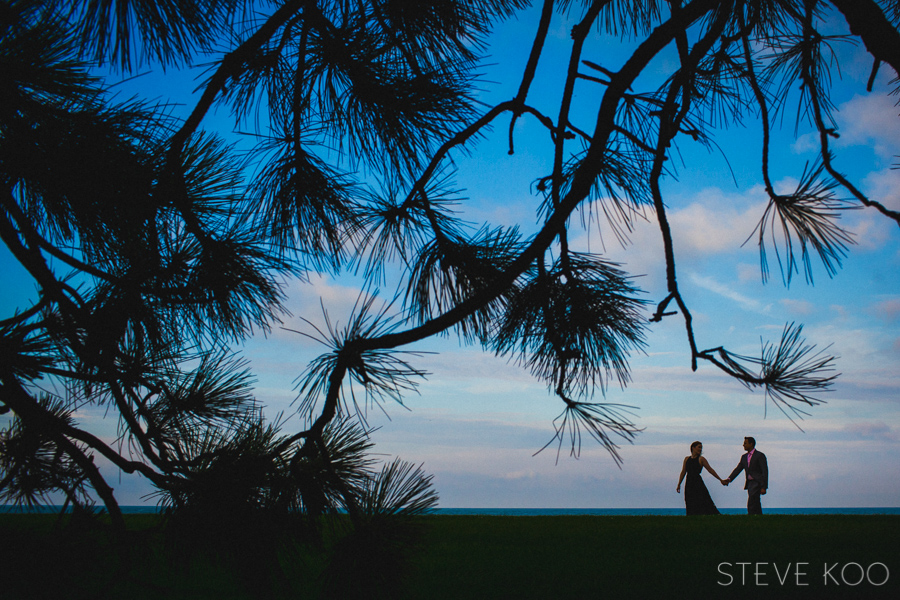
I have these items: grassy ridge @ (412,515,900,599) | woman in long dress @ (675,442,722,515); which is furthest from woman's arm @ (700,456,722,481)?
grassy ridge @ (412,515,900,599)

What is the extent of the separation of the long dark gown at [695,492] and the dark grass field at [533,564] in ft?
5.03

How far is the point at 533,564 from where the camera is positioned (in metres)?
1.86

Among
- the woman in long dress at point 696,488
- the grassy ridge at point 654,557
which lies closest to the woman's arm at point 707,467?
the woman in long dress at point 696,488

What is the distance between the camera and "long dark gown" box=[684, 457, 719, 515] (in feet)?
14.0

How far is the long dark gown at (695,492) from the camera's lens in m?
4.28

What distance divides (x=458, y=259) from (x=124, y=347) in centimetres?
68

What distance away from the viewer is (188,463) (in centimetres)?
84

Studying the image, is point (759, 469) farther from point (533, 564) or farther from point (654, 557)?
point (533, 564)

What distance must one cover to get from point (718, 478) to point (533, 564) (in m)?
2.99

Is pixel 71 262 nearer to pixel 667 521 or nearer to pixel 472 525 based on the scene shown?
pixel 472 525

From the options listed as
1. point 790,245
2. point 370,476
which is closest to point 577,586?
point 370,476

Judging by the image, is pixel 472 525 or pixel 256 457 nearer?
pixel 256 457

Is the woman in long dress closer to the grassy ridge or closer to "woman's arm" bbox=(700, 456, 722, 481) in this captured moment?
"woman's arm" bbox=(700, 456, 722, 481)

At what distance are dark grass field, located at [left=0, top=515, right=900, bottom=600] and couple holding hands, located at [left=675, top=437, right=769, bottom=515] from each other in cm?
140
